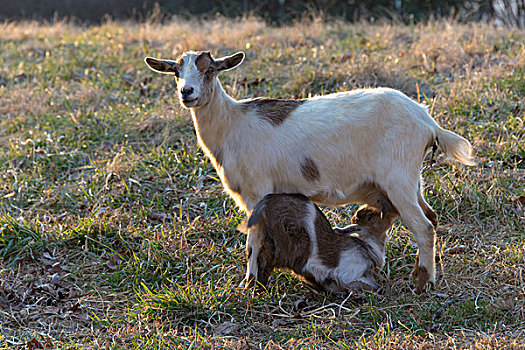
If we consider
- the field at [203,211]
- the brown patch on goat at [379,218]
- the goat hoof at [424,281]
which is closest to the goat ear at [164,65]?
the field at [203,211]

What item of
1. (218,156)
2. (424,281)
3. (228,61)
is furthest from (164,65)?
(424,281)

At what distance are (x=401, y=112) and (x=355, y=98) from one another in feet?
1.11

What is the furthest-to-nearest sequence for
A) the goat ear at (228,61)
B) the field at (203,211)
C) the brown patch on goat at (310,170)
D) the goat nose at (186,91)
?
the goat ear at (228,61), the brown patch on goat at (310,170), the goat nose at (186,91), the field at (203,211)

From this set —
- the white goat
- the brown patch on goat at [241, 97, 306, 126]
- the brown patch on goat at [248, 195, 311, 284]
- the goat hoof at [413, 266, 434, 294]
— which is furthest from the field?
the brown patch on goat at [241, 97, 306, 126]

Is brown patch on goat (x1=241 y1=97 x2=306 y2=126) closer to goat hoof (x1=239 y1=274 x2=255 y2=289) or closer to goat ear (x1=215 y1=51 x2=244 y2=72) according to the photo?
goat ear (x1=215 y1=51 x2=244 y2=72)

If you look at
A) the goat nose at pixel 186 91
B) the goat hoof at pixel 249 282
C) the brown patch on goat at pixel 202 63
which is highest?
the brown patch on goat at pixel 202 63

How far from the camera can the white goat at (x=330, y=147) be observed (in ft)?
13.6

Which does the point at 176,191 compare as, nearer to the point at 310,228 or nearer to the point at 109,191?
the point at 109,191

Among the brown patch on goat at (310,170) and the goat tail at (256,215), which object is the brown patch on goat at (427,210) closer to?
the brown patch on goat at (310,170)

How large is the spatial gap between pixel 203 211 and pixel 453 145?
2329mm

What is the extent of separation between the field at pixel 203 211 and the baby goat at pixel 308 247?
0.16m

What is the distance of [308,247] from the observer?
165 inches

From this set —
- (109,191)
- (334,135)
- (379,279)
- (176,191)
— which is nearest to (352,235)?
(379,279)

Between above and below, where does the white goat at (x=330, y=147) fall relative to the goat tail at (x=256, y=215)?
above
